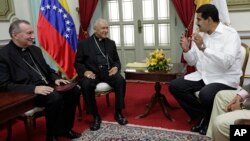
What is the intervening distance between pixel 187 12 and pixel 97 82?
82.5 inches

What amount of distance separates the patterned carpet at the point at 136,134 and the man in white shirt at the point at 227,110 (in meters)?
0.41

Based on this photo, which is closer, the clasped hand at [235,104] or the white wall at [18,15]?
the clasped hand at [235,104]

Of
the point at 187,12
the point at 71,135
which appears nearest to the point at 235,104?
the point at 71,135

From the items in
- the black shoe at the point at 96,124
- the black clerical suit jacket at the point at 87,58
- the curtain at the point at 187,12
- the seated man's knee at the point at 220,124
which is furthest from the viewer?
the curtain at the point at 187,12

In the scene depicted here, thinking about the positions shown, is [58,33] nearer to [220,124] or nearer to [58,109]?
[58,109]

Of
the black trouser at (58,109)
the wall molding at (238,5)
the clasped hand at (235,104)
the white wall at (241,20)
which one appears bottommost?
the black trouser at (58,109)

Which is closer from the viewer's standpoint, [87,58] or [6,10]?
[87,58]

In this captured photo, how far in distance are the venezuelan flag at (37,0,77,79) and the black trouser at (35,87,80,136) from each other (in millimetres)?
1200

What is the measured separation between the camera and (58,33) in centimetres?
387

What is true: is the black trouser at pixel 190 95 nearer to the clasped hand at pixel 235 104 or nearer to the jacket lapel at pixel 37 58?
the clasped hand at pixel 235 104

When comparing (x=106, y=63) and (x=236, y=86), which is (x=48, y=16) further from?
(x=236, y=86)

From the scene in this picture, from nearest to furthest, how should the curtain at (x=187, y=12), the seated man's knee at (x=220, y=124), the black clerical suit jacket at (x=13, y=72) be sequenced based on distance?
the seated man's knee at (x=220, y=124)
the black clerical suit jacket at (x=13, y=72)
the curtain at (x=187, y=12)

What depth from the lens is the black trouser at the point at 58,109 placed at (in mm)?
2439

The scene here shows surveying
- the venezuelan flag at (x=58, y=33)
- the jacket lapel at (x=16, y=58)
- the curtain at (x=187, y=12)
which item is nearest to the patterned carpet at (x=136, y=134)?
the jacket lapel at (x=16, y=58)
